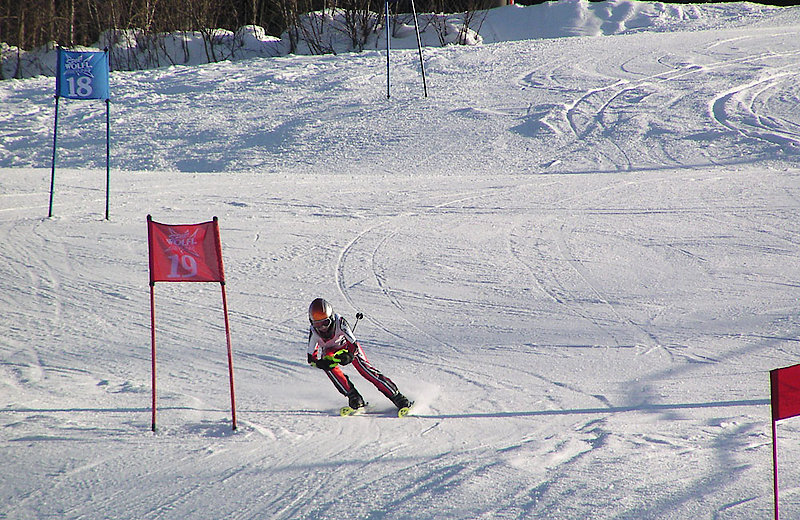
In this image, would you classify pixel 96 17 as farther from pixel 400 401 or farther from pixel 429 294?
pixel 400 401

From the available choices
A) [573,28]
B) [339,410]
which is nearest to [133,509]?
[339,410]

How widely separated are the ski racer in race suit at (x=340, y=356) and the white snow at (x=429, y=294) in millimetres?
266

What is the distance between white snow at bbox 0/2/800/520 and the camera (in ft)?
15.8

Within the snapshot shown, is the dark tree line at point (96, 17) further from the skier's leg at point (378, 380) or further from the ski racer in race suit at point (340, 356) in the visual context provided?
the skier's leg at point (378, 380)

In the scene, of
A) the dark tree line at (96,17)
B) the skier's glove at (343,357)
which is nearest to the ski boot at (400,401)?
the skier's glove at (343,357)

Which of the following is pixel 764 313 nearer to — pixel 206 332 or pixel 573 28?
pixel 206 332

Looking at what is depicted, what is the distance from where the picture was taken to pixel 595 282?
9.11 meters

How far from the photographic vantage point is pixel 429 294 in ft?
29.5

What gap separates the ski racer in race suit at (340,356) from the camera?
20.4ft

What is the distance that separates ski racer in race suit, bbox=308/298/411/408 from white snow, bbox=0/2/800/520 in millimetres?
266

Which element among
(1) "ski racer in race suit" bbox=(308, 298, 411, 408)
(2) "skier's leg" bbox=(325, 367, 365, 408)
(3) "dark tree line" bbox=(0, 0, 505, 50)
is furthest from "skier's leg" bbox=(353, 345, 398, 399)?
(3) "dark tree line" bbox=(0, 0, 505, 50)

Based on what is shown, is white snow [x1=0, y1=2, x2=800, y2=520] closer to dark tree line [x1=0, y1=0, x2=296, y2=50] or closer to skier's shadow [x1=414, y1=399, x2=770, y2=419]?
skier's shadow [x1=414, y1=399, x2=770, y2=419]

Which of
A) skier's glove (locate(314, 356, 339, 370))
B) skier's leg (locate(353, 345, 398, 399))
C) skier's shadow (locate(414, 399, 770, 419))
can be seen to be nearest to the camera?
skier's shadow (locate(414, 399, 770, 419))

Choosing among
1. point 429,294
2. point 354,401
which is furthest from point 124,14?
point 354,401
